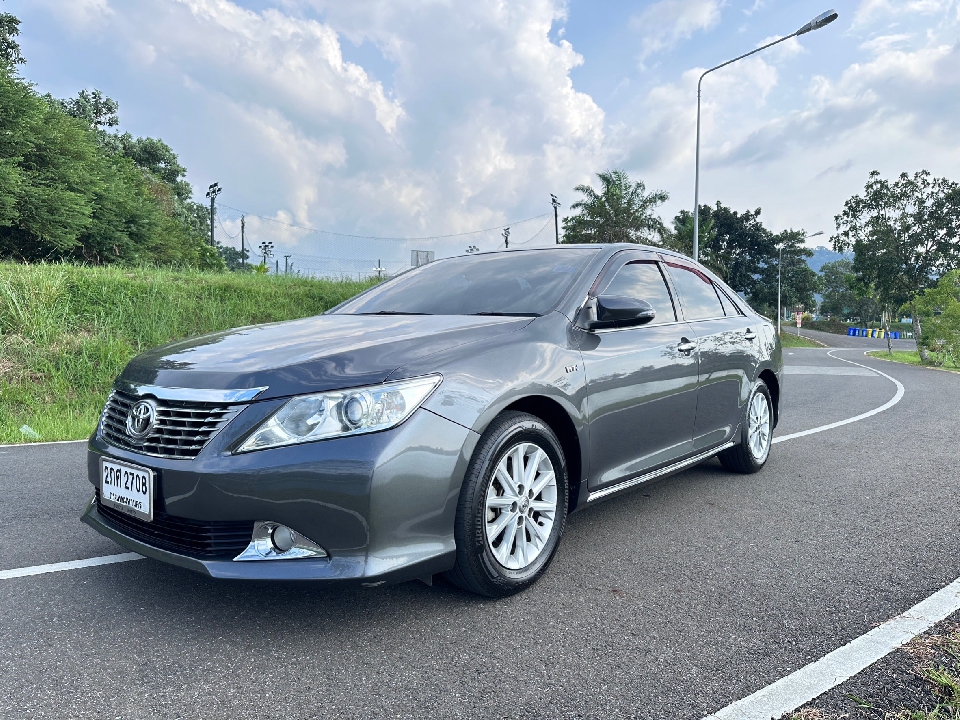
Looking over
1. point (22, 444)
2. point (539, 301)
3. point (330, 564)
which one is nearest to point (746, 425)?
point (539, 301)

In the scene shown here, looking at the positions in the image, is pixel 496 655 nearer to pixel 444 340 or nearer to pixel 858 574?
pixel 444 340

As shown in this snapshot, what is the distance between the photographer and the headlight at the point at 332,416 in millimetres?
2387

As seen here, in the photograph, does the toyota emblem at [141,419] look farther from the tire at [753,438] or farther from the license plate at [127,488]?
the tire at [753,438]

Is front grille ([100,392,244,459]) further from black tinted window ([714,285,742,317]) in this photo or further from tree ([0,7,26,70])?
tree ([0,7,26,70])

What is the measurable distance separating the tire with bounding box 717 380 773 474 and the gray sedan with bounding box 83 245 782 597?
1282 millimetres

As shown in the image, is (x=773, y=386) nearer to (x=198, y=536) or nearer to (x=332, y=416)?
(x=332, y=416)

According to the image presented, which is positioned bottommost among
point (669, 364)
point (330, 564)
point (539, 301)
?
point (330, 564)

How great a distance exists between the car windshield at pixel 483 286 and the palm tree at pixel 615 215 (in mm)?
31929

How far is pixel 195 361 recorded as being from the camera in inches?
108

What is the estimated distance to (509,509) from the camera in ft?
9.33

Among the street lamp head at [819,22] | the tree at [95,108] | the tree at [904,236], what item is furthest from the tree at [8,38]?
the tree at [904,236]

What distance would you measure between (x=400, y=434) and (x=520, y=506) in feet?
2.43

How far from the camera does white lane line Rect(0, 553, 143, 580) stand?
3102 mm

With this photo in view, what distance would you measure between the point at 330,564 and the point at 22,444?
18.1ft
